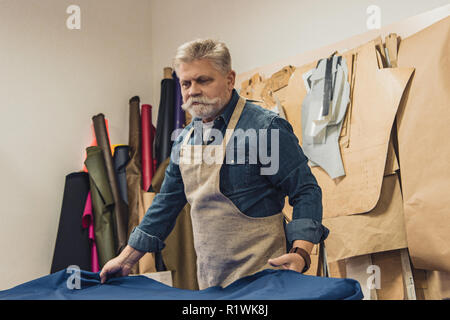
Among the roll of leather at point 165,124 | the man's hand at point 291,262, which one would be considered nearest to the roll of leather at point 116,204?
the roll of leather at point 165,124

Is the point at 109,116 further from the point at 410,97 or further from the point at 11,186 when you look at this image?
the point at 410,97

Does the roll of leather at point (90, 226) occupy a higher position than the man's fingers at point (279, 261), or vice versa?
the man's fingers at point (279, 261)

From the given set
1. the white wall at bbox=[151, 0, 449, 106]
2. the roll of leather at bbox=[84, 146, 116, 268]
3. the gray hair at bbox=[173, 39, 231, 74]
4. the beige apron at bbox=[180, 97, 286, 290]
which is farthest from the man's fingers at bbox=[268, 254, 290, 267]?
the roll of leather at bbox=[84, 146, 116, 268]

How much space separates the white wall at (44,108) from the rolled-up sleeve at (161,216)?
1.24 m

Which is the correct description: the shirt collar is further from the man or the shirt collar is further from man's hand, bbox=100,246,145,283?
man's hand, bbox=100,246,145,283

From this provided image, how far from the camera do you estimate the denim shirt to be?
1143 millimetres

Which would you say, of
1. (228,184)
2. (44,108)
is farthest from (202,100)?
(44,108)

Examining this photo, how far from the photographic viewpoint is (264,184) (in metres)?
1.26

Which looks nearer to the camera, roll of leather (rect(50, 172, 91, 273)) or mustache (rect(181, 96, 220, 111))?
mustache (rect(181, 96, 220, 111))

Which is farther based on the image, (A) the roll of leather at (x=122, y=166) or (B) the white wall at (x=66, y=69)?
(A) the roll of leather at (x=122, y=166)

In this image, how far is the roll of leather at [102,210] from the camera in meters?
2.31

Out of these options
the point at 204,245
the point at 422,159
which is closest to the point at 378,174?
the point at 422,159

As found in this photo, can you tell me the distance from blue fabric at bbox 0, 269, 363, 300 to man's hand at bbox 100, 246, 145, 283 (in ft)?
0.09
